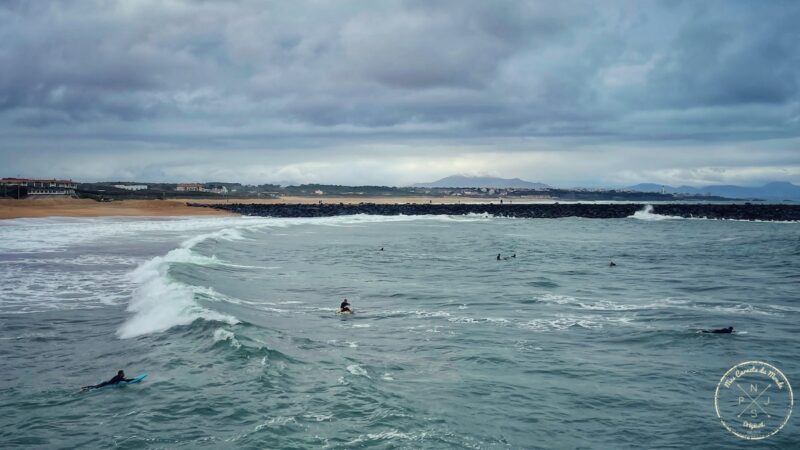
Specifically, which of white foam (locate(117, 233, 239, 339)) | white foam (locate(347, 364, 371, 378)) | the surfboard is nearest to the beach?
white foam (locate(117, 233, 239, 339))

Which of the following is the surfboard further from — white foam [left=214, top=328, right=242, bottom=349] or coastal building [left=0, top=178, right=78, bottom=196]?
coastal building [left=0, top=178, right=78, bottom=196]

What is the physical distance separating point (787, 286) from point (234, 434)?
81.5ft

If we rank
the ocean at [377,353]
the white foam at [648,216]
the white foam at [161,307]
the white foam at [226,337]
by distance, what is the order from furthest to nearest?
the white foam at [648,216] < the white foam at [161,307] < the white foam at [226,337] < the ocean at [377,353]

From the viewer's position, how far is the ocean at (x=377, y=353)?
985cm

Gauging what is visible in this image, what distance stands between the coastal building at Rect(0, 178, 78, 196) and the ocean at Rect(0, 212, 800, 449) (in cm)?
8130

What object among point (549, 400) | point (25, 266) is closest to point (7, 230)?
point (25, 266)

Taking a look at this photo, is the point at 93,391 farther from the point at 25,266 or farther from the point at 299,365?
the point at 25,266

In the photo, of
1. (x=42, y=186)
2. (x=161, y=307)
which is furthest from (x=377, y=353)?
(x=42, y=186)

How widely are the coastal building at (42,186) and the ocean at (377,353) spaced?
81.3 m

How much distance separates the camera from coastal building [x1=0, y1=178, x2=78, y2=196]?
328ft

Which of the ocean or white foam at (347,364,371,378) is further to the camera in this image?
white foam at (347,364,371,378)

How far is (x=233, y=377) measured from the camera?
12.3 metres

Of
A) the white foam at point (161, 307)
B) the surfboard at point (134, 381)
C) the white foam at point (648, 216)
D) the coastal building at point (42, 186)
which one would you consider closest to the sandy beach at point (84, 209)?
the coastal building at point (42, 186)

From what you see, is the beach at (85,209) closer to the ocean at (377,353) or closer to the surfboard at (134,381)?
the ocean at (377,353)
